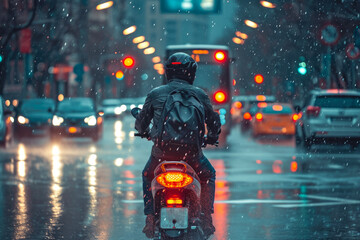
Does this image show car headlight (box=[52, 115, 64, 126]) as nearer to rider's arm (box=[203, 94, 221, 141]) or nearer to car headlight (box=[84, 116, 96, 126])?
car headlight (box=[84, 116, 96, 126])

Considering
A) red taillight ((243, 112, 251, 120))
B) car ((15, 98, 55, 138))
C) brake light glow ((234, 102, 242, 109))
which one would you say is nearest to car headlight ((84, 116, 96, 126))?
car ((15, 98, 55, 138))

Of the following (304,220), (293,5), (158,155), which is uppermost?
(293,5)

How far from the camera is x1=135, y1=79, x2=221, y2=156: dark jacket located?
7.41 meters

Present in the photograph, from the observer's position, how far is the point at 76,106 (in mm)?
33844

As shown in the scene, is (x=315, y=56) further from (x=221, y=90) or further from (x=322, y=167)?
(x=322, y=167)

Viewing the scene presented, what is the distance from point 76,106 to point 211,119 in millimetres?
26618

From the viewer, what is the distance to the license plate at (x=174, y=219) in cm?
677

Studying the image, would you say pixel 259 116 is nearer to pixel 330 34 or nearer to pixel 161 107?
pixel 330 34

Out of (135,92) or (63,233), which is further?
(135,92)

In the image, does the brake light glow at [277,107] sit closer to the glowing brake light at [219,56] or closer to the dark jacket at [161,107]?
the glowing brake light at [219,56]

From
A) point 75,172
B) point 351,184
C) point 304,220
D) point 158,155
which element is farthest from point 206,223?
point 75,172

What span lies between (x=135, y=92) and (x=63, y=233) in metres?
137

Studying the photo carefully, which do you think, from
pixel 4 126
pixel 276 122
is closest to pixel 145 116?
pixel 4 126

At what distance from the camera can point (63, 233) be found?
32.1 ft
